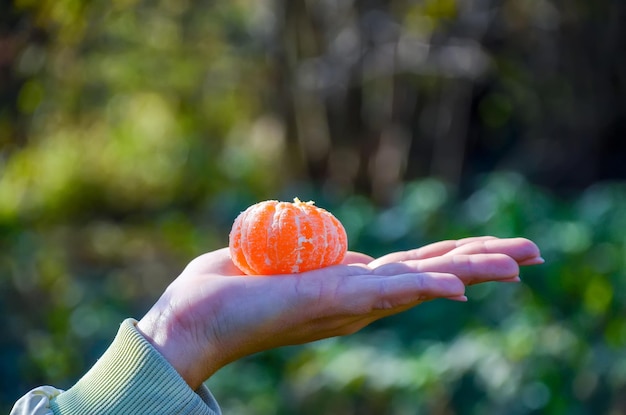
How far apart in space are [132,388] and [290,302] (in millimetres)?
380

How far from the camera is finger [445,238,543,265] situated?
1.86m

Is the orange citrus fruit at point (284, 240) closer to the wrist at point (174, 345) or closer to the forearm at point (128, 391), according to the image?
the wrist at point (174, 345)

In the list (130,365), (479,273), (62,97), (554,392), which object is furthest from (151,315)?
(62,97)

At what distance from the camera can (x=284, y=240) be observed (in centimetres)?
209

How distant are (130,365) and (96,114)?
23.0ft

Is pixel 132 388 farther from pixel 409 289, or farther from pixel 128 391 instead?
pixel 409 289

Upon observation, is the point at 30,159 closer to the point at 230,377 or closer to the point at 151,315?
the point at 230,377

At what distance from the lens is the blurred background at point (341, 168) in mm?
3598

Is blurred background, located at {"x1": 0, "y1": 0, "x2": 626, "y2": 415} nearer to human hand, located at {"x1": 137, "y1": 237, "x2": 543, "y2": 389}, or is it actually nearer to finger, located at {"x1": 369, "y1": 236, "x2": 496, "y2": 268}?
finger, located at {"x1": 369, "y1": 236, "x2": 496, "y2": 268}

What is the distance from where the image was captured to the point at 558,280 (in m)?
3.92

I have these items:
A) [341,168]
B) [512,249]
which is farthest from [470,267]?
[341,168]

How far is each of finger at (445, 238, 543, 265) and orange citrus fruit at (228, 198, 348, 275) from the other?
34cm

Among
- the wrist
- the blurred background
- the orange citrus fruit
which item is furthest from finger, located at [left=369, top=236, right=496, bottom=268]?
the blurred background

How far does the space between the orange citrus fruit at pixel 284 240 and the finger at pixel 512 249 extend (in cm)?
34
